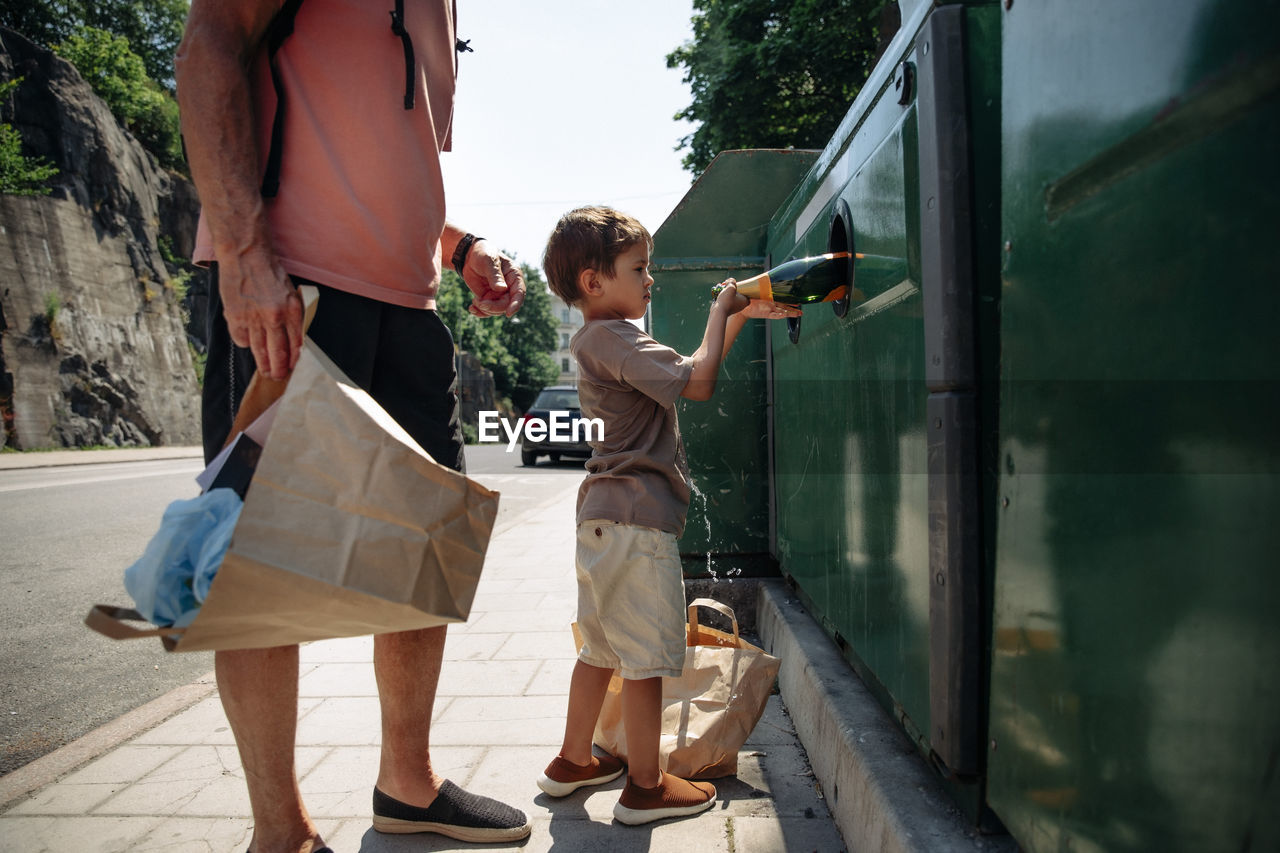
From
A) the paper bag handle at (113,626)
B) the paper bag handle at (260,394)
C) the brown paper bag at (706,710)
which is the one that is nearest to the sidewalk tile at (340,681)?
the brown paper bag at (706,710)

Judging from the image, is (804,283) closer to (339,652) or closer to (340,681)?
(340,681)

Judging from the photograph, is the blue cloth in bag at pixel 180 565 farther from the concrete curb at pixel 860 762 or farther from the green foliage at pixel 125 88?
the green foliage at pixel 125 88

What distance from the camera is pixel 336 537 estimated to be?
1.24 m

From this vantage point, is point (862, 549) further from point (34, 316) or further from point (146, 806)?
point (34, 316)

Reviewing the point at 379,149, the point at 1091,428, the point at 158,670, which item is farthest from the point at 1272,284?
the point at 158,670

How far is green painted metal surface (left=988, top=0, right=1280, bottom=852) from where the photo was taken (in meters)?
0.73

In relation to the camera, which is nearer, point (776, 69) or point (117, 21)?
point (776, 69)

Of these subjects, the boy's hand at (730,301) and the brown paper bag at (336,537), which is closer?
the brown paper bag at (336,537)

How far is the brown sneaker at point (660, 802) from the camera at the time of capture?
2.08 metres

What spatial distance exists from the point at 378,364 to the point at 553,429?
1546 centimetres

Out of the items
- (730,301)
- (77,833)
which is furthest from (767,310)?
(77,833)

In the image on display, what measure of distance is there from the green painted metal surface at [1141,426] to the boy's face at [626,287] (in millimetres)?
1139

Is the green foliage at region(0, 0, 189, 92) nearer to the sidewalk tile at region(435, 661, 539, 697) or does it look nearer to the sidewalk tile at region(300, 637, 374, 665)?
the sidewalk tile at region(300, 637, 374, 665)

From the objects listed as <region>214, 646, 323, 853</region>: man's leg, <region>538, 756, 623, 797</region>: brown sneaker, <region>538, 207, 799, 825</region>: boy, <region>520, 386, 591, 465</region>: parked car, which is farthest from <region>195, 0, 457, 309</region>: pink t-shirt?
<region>520, 386, 591, 465</region>: parked car
